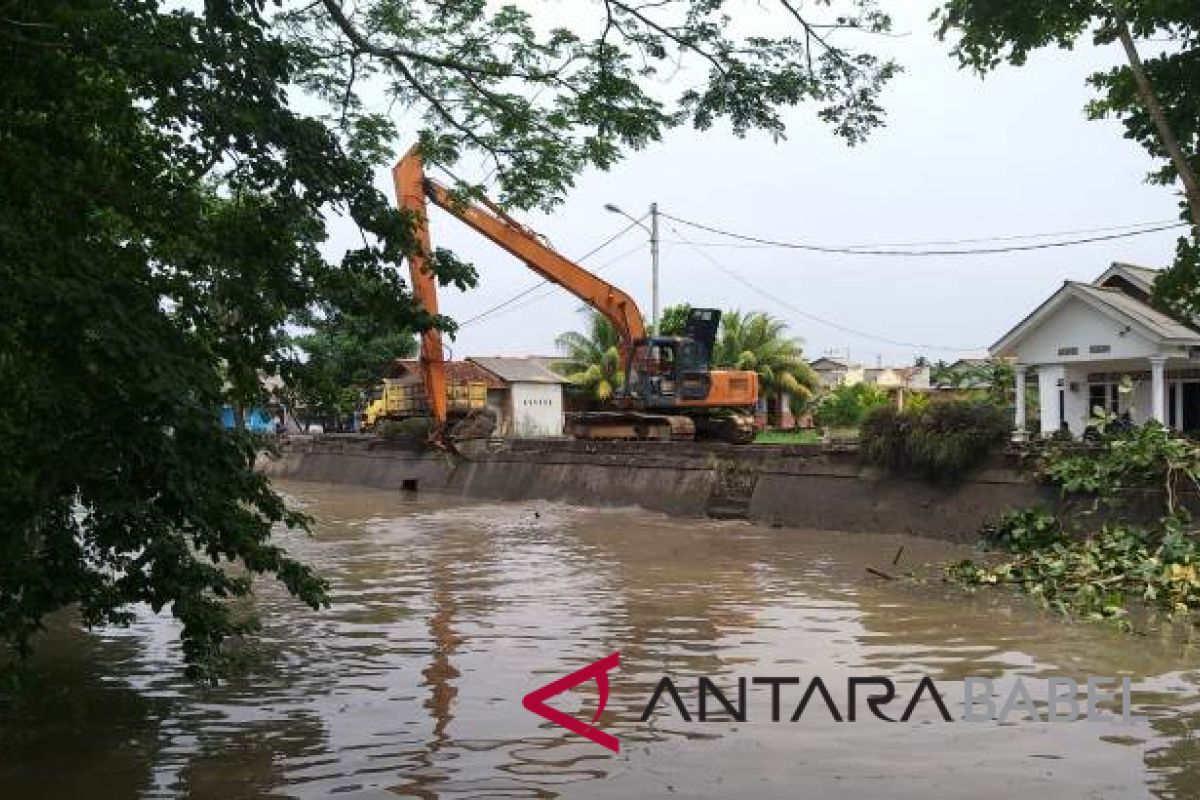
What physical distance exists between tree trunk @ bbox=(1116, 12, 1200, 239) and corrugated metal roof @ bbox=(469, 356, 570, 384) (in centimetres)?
3929

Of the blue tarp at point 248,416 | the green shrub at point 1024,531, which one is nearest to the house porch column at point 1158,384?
the green shrub at point 1024,531

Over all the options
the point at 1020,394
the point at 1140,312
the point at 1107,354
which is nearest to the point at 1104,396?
the point at 1020,394

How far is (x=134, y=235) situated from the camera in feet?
22.1

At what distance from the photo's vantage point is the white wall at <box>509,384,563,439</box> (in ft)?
167

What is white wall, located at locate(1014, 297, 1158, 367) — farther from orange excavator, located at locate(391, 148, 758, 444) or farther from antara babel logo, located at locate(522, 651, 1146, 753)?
antara babel logo, located at locate(522, 651, 1146, 753)

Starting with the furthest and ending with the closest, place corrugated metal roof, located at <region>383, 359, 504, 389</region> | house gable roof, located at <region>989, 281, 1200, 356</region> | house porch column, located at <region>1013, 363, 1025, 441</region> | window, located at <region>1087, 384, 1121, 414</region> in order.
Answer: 1. corrugated metal roof, located at <region>383, 359, 504, 389</region>
2. window, located at <region>1087, 384, 1121, 414</region>
3. house porch column, located at <region>1013, 363, 1025, 441</region>
4. house gable roof, located at <region>989, 281, 1200, 356</region>

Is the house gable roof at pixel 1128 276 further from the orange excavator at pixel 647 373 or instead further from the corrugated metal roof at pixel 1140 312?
the orange excavator at pixel 647 373

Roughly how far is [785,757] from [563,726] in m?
1.33

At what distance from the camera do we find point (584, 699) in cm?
699

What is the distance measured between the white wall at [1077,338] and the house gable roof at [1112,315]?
19cm

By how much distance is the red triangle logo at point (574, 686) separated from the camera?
20.1ft

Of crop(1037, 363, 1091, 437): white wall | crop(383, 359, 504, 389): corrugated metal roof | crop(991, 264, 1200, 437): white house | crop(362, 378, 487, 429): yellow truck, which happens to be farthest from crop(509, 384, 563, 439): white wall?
crop(991, 264, 1200, 437): white house

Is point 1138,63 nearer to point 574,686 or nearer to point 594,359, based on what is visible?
point 574,686

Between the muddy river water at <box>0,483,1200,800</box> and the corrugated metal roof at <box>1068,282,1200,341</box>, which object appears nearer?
the muddy river water at <box>0,483,1200,800</box>
